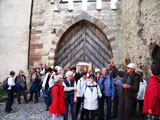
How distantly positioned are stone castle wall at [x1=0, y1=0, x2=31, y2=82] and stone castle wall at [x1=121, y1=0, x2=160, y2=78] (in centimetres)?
526

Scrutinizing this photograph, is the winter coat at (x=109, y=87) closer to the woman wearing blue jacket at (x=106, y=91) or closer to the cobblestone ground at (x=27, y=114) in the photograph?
the woman wearing blue jacket at (x=106, y=91)

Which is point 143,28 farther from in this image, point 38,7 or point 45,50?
point 38,7

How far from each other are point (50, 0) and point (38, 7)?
2.49ft

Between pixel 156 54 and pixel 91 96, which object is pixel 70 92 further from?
pixel 156 54

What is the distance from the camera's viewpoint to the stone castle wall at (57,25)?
808 cm

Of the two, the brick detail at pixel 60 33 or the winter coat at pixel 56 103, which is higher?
the brick detail at pixel 60 33

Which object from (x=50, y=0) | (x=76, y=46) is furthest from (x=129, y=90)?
(x=50, y=0)

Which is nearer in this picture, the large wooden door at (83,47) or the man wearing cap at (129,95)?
the man wearing cap at (129,95)

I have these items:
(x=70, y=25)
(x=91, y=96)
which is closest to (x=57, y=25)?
(x=70, y=25)

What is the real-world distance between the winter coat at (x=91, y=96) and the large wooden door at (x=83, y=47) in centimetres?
437

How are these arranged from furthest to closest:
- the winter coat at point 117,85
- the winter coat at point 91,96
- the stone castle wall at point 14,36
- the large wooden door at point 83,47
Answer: the stone castle wall at point 14,36, the large wooden door at point 83,47, the winter coat at point 117,85, the winter coat at point 91,96

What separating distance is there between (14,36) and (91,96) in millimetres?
6727

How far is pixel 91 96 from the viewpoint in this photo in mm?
3844

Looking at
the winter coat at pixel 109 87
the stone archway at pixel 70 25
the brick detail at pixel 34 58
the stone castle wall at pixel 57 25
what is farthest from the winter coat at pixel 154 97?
the brick detail at pixel 34 58
